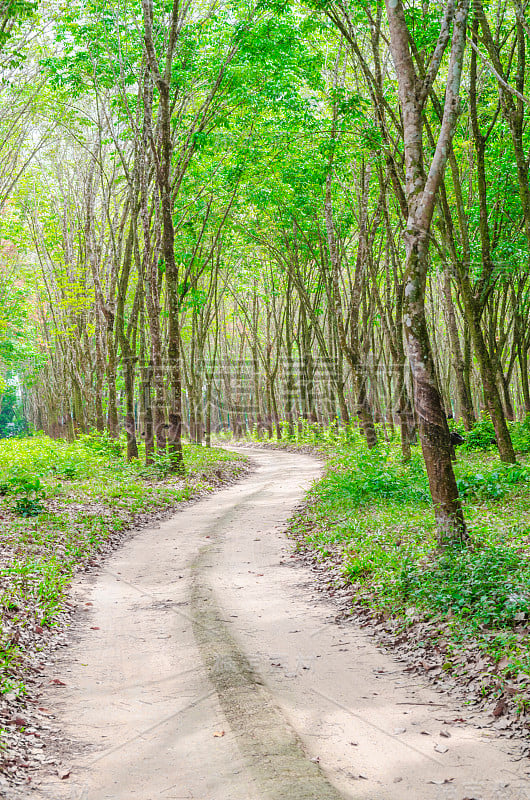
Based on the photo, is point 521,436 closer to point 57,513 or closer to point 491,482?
point 491,482

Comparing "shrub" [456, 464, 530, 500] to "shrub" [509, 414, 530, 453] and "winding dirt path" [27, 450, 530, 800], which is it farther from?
"shrub" [509, 414, 530, 453]

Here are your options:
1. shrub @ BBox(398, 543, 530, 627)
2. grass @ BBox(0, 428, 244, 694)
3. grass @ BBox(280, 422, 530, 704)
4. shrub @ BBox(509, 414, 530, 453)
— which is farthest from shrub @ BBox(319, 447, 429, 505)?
shrub @ BBox(398, 543, 530, 627)

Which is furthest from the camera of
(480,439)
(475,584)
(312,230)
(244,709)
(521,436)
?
(312,230)

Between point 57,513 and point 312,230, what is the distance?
52.7 ft

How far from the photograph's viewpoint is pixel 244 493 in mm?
17062

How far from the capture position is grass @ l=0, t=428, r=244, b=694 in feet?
21.7

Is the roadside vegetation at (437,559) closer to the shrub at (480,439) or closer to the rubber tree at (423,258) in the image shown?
the rubber tree at (423,258)

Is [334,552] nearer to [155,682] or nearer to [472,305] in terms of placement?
[155,682]

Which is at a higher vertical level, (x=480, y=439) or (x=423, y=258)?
(x=423, y=258)

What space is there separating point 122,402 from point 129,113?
1505cm

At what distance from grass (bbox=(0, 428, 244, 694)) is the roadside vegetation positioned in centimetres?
357

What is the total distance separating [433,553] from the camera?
24.2 feet

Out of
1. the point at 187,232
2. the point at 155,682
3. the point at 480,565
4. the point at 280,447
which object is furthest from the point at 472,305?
the point at 280,447

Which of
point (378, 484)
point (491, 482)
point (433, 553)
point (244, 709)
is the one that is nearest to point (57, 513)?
point (378, 484)
